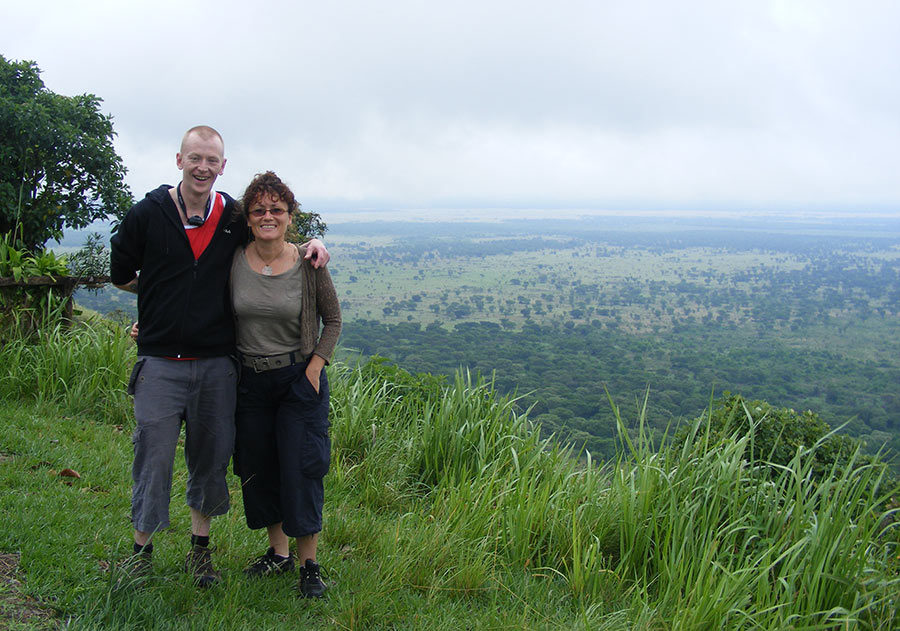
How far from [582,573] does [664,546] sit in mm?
461

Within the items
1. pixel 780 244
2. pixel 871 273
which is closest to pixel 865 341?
pixel 871 273

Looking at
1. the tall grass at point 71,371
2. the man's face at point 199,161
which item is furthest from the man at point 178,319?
the tall grass at point 71,371

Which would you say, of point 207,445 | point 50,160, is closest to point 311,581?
point 207,445

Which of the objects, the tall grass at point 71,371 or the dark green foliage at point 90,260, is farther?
the dark green foliage at point 90,260

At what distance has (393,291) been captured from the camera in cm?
5862

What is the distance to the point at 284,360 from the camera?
9.05ft

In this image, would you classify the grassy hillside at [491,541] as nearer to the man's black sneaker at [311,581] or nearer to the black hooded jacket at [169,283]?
the man's black sneaker at [311,581]

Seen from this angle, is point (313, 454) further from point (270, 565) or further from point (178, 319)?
point (178, 319)

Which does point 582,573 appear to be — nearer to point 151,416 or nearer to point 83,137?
point 151,416

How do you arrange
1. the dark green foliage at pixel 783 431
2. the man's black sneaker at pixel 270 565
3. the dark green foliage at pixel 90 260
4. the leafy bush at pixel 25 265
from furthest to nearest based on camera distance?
the dark green foliage at pixel 90 260 → the dark green foliage at pixel 783 431 → the leafy bush at pixel 25 265 → the man's black sneaker at pixel 270 565

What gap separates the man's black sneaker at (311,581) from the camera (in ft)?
9.14

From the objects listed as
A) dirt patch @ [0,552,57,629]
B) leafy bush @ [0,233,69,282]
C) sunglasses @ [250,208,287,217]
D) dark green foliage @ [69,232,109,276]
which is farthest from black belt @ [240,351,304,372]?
dark green foliage @ [69,232,109,276]

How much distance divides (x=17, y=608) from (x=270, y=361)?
1.19 m

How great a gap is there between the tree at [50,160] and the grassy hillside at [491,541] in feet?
22.4
